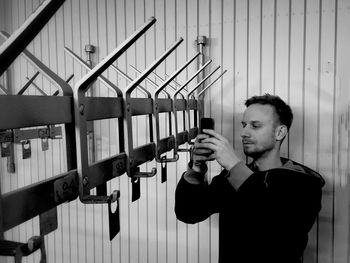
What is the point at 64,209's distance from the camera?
2574 millimetres

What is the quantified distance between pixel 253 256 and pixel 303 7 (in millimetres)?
1394

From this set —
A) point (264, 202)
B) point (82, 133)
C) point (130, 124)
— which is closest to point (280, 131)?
point (264, 202)

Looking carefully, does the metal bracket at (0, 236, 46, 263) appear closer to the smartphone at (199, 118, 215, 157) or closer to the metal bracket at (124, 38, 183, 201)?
the metal bracket at (124, 38, 183, 201)

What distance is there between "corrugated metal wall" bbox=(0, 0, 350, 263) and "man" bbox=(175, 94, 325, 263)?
29cm

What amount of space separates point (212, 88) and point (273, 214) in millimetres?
908

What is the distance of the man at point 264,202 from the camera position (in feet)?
4.94

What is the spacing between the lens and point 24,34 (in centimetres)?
43

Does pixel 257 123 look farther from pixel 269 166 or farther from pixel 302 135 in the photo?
pixel 302 135

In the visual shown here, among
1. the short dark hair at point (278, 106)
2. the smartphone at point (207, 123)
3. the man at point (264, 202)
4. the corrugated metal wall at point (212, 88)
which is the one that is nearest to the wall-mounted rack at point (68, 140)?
the smartphone at point (207, 123)

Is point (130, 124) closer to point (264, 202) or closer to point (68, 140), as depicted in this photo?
point (68, 140)

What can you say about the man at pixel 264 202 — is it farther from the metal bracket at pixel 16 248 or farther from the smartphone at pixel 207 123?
the metal bracket at pixel 16 248

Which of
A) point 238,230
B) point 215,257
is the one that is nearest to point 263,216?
point 238,230

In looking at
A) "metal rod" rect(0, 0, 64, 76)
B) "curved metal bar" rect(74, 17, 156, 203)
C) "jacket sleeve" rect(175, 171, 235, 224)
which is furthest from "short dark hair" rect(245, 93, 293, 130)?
"metal rod" rect(0, 0, 64, 76)

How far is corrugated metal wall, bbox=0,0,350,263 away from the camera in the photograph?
1.86 m
